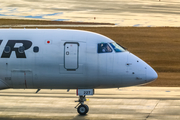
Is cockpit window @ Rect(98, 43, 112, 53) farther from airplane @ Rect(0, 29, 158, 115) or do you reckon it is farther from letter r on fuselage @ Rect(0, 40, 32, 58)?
letter r on fuselage @ Rect(0, 40, 32, 58)

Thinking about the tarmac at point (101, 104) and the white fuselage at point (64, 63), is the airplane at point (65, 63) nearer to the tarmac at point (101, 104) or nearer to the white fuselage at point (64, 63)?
the white fuselage at point (64, 63)

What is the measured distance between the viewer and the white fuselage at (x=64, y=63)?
1791cm

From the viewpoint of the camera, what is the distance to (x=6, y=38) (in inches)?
715

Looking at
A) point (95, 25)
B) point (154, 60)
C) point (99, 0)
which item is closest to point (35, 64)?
point (154, 60)

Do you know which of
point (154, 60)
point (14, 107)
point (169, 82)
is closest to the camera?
point (14, 107)

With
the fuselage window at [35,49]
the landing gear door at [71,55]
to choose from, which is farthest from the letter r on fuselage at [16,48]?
the landing gear door at [71,55]

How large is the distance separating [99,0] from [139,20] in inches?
1206

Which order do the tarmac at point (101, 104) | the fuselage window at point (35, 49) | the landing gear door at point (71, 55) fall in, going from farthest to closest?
the tarmac at point (101, 104), the fuselage window at point (35, 49), the landing gear door at point (71, 55)

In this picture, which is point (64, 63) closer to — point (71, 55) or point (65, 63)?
point (65, 63)

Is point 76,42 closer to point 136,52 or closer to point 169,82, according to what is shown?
point 169,82

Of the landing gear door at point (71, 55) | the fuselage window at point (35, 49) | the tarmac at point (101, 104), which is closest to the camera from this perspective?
the landing gear door at point (71, 55)

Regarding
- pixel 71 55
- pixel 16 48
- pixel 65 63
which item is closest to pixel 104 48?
pixel 71 55

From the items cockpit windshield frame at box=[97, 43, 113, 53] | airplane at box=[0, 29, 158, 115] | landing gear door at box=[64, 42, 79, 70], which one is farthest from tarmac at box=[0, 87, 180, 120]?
cockpit windshield frame at box=[97, 43, 113, 53]

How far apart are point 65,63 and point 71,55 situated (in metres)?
0.48
